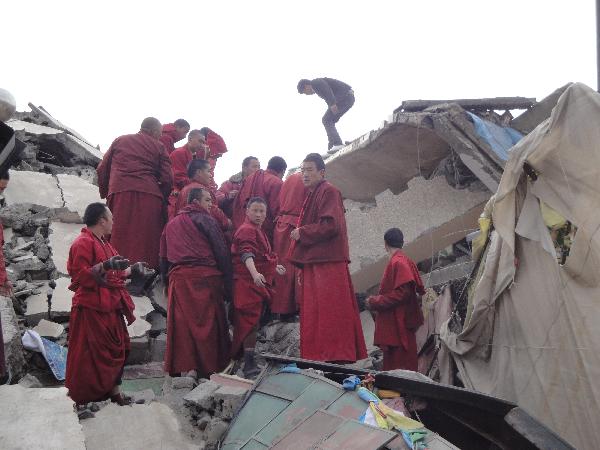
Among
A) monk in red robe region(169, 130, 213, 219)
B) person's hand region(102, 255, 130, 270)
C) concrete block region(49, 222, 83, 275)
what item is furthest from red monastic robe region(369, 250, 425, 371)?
concrete block region(49, 222, 83, 275)

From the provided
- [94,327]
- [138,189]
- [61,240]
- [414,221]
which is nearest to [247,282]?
[94,327]

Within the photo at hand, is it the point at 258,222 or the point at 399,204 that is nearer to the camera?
the point at 258,222

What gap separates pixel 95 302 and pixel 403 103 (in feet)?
11.5

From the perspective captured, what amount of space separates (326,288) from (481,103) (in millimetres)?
2708

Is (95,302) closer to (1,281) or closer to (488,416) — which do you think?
(1,281)

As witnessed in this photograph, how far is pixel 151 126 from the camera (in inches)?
250

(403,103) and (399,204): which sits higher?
(403,103)

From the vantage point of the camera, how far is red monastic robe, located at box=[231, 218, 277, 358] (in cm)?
461

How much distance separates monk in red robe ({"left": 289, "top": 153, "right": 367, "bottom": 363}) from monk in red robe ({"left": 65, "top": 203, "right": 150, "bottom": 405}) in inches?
55.9

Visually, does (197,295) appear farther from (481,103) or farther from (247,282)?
(481,103)

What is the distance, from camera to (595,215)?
9.67 ft

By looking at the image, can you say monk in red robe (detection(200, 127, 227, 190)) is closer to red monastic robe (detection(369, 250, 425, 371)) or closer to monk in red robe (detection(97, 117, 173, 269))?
monk in red robe (detection(97, 117, 173, 269))

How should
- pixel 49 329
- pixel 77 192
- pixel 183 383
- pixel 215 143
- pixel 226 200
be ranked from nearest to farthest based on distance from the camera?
pixel 183 383, pixel 49 329, pixel 226 200, pixel 77 192, pixel 215 143

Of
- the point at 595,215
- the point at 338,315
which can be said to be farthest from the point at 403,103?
the point at 595,215
